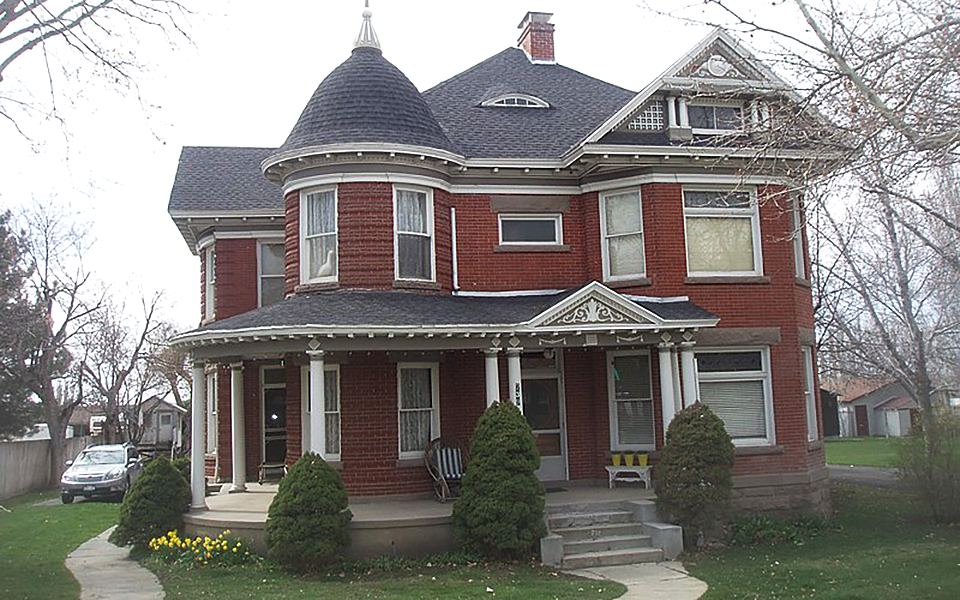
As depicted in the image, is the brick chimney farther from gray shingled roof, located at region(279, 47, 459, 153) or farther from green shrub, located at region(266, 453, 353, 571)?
green shrub, located at region(266, 453, 353, 571)

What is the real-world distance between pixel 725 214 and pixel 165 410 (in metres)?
60.8

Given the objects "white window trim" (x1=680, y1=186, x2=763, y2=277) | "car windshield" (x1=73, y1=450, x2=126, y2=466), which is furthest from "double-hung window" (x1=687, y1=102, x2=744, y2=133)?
"car windshield" (x1=73, y1=450, x2=126, y2=466)

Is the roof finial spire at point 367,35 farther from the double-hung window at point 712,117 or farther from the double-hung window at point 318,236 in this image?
the double-hung window at point 712,117

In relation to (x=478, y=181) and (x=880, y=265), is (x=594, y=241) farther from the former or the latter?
(x=880, y=265)

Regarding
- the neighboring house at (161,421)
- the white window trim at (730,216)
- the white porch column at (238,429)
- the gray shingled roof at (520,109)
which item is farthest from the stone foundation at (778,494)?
the neighboring house at (161,421)

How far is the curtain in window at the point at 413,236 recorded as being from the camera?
1647 centimetres

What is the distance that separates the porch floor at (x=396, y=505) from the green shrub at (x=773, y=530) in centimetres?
159

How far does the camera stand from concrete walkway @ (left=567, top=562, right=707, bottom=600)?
451 inches

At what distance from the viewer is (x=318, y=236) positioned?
54.3 ft

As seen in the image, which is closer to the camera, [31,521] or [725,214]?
[725,214]

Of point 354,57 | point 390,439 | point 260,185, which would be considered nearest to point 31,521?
point 260,185

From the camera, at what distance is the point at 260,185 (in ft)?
70.3

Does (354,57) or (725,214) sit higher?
(354,57)

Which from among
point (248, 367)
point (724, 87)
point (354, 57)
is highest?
point (354, 57)
